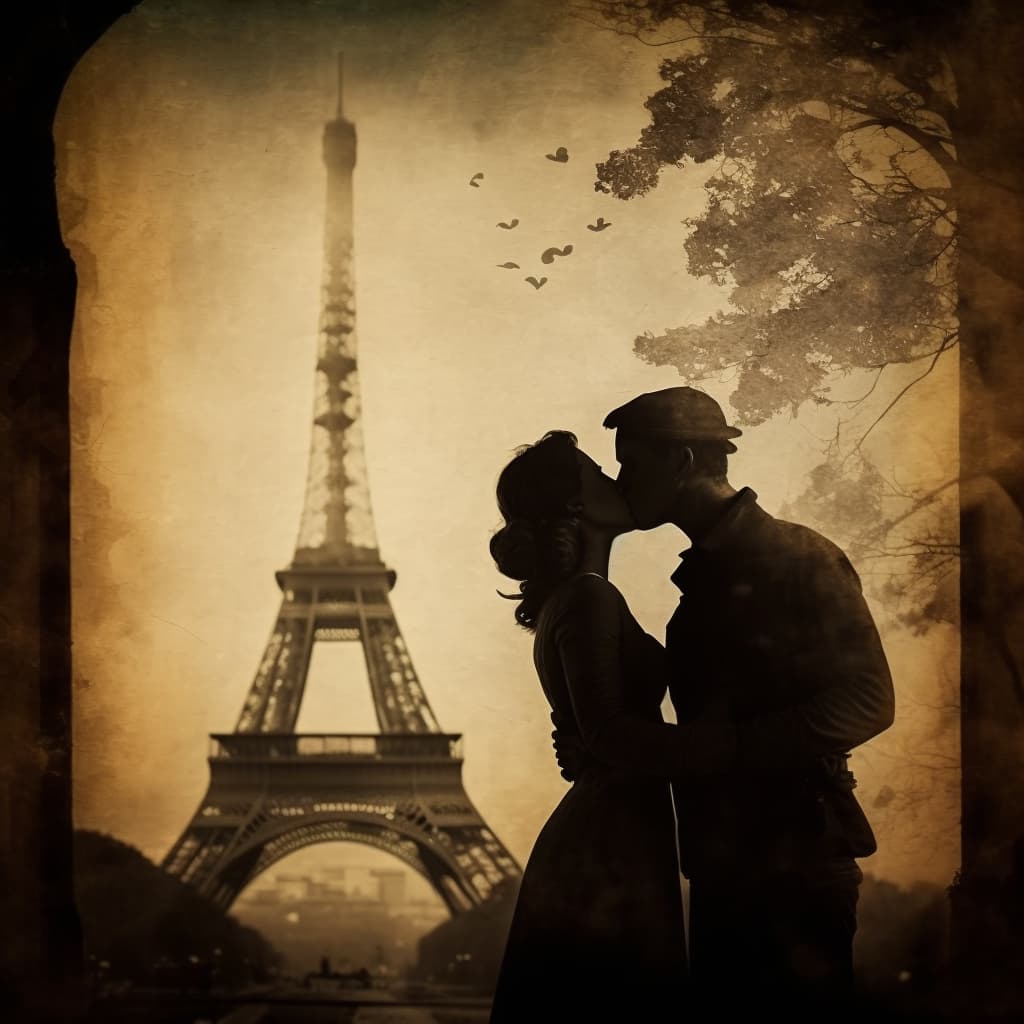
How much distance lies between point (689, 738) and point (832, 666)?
1.42 feet

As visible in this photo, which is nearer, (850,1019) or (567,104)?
(850,1019)

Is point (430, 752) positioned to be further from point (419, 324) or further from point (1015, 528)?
point (1015, 528)

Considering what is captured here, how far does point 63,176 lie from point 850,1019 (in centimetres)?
298

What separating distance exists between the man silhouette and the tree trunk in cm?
47

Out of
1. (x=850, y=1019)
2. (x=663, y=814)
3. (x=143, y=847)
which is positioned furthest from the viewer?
(x=143, y=847)

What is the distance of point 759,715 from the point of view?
325 centimetres

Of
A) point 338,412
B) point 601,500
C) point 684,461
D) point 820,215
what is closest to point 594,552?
point 601,500

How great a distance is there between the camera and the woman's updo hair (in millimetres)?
3232

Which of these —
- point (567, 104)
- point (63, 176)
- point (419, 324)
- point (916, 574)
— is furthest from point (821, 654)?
point (63, 176)

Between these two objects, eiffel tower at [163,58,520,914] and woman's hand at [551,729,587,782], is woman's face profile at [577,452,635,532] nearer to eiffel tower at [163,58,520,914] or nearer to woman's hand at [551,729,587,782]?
woman's hand at [551,729,587,782]

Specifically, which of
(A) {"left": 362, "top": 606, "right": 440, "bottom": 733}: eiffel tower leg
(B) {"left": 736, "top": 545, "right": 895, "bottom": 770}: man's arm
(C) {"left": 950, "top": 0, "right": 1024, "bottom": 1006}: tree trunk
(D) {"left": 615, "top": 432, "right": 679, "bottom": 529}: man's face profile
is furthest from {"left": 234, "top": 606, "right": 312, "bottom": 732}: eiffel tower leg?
(C) {"left": 950, "top": 0, "right": 1024, "bottom": 1006}: tree trunk

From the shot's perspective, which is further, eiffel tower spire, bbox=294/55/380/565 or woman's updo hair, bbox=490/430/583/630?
eiffel tower spire, bbox=294/55/380/565

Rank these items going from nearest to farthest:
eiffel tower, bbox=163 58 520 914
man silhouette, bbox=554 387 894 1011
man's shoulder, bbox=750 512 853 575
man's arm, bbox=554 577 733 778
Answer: man's arm, bbox=554 577 733 778 → man silhouette, bbox=554 387 894 1011 → man's shoulder, bbox=750 512 853 575 → eiffel tower, bbox=163 58 520 914

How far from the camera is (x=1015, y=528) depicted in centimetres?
369
